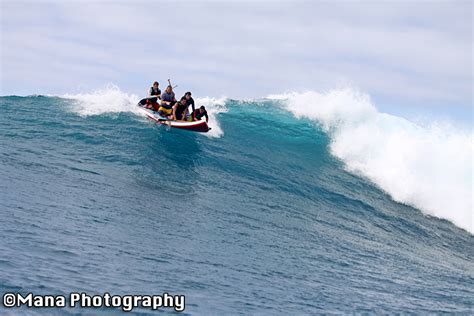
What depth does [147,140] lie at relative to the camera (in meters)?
22.7

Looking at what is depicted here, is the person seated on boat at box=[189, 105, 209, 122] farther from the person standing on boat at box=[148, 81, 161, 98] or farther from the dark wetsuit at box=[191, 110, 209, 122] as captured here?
the person standing on boat at box=[148, 81, 161, 98]

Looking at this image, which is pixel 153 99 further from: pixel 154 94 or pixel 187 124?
pixel 187 124

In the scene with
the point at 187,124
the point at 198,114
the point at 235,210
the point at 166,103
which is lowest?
the point at 235,210

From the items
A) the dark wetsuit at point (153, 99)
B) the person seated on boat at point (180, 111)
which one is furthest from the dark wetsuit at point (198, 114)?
the dark wetsuit at point (153, 99)

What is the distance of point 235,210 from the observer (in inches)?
648

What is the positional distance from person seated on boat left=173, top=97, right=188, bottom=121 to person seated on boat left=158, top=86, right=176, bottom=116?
2.48 feet

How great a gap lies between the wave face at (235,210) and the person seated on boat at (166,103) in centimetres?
106

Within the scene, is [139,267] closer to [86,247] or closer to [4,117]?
[86,247]

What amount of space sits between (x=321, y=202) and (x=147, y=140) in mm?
7849

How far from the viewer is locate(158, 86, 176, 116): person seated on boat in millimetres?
25234

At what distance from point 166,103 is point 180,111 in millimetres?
1129

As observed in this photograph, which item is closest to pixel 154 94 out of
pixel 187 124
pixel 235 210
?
pixel 187 124

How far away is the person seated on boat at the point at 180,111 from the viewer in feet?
79.8

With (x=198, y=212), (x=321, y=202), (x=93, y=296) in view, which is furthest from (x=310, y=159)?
(x=93, y=296)
